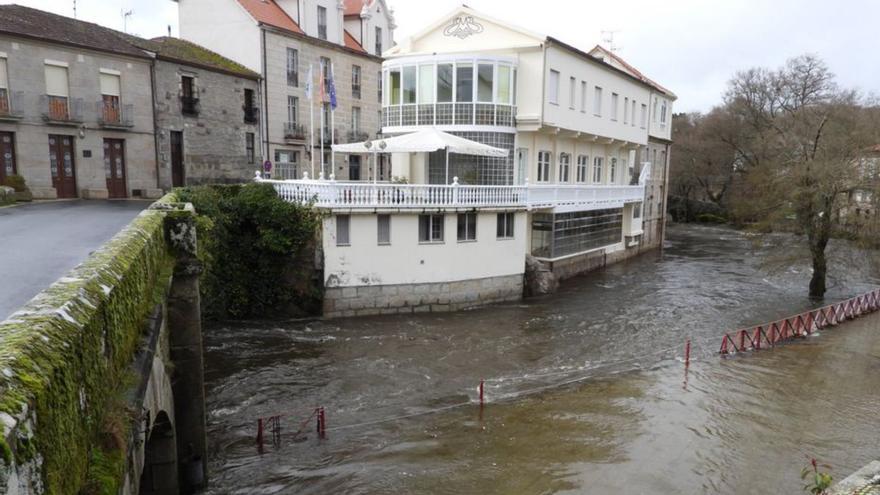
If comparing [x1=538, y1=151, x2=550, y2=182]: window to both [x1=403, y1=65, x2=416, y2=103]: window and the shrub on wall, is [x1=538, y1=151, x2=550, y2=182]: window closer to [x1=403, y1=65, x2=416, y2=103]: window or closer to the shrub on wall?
[x1=403, y1=65, x2=416, y2=103]: window

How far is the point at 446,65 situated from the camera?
27.2 meters

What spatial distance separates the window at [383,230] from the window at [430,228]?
130 centimetres

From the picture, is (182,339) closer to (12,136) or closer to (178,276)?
(178,276)

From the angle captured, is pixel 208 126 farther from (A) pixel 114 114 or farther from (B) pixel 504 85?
(B) pixel 504 85

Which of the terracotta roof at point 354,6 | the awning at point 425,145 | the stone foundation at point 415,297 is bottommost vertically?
the stone foundation at point 415,297

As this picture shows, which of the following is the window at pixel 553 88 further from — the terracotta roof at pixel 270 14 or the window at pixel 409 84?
the terracotta roof at pixel 270 14

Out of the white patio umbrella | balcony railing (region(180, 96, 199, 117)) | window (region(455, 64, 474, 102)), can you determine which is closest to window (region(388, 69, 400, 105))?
window (region(455, 64, 474, 102))

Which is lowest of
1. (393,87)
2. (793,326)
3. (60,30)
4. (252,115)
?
(793,326)

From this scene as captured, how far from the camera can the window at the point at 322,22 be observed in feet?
118

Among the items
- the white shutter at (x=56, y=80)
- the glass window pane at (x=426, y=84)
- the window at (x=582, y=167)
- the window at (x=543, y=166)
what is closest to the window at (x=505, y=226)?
the window at (x=543, y=166)

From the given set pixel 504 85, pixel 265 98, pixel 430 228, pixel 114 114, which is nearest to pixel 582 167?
pixel 504 85

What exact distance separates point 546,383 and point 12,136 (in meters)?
21.9

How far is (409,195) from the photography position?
22.0 m

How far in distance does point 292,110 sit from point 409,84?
962 cm
